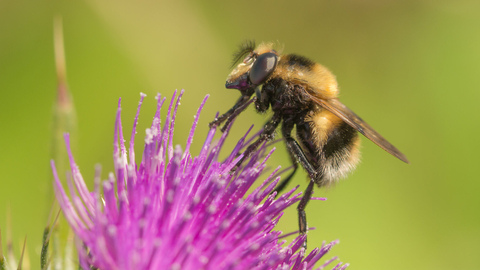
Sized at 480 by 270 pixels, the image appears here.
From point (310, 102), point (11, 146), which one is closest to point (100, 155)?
point (11, 146)

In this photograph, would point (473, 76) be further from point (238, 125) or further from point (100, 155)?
point (100, 155)

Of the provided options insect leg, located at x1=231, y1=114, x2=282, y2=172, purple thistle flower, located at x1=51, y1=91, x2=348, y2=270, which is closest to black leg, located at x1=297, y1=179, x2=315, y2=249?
purple thistle flower, located at x1=51, y1=91, x2=348, y2=270

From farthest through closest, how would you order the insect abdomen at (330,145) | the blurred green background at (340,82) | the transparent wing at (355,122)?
the blurred green background at (340,82)
the insect abdomen at (330,145)
the transparent wing at (355,122)

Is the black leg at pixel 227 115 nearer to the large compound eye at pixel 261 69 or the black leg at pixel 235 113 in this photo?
the black leg at pixel 235 113

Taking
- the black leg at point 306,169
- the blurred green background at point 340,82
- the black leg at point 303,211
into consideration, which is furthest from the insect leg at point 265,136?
the blurred green background at point 340,82

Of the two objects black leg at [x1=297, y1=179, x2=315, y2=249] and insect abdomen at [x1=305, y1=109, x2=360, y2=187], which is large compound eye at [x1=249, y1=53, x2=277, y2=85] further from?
black leg at [x1=297, y1=179, x2=315, y2=249]

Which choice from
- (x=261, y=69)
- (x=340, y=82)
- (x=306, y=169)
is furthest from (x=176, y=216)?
(x=340, y=82)
